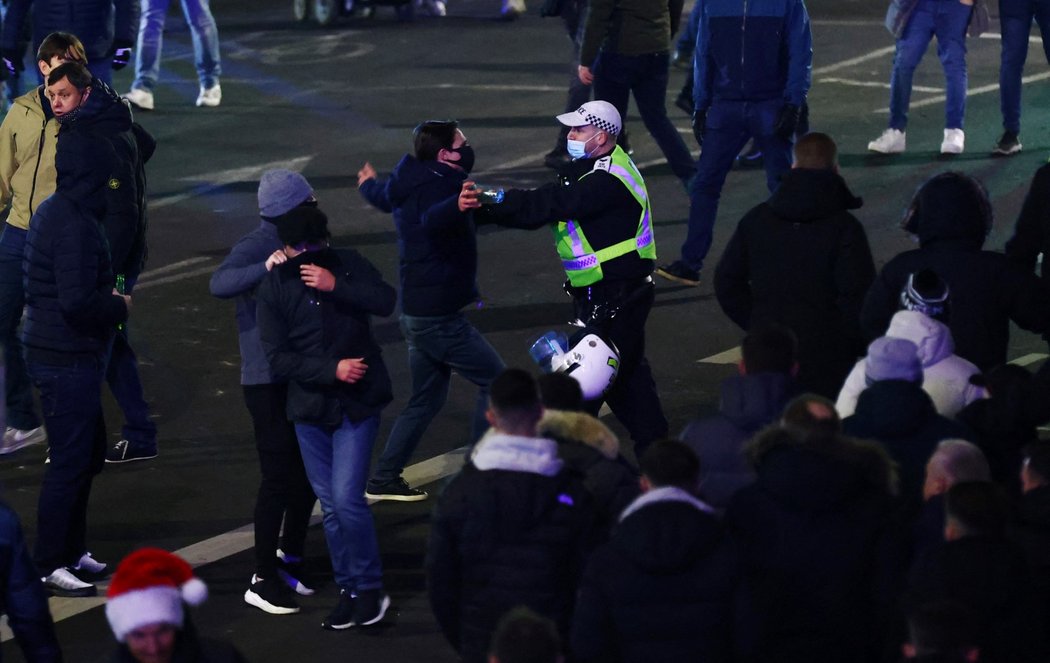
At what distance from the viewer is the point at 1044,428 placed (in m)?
10.8

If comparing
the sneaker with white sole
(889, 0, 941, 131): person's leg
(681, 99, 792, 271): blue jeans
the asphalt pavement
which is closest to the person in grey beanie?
the asphalt pavement

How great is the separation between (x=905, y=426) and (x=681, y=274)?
6.83m

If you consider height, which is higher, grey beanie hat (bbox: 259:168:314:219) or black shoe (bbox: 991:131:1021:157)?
grey beanie hat (bbox: 259:168:314:219)

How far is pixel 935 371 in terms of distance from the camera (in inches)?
299

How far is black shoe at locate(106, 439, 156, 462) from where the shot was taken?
1059 cm

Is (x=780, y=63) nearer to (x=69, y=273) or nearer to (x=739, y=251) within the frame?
(x=739, y=251)

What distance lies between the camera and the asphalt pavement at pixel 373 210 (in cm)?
931

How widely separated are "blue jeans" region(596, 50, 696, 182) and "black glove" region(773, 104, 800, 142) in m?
2.10

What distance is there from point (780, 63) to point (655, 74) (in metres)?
2.40

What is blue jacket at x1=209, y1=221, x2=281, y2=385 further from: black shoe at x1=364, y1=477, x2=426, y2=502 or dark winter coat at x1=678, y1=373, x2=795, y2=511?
dark winter coat at x1=678, y1=373, x2=795, y2=511

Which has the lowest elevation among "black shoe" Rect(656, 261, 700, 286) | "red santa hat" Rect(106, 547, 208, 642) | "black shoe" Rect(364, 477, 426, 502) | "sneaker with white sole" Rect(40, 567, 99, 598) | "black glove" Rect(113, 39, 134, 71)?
"black shoe" Rect(656, 261, 700, 286)

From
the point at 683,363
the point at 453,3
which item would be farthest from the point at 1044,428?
the point at 453,3

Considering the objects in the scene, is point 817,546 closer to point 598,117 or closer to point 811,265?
point 811,265

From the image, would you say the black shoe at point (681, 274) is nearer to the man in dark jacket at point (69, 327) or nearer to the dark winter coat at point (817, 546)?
the man in dark jacket at point (69, 327)
